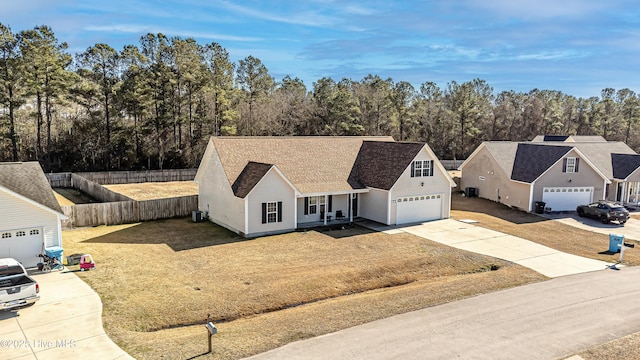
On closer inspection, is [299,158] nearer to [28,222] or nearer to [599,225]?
[28,222]

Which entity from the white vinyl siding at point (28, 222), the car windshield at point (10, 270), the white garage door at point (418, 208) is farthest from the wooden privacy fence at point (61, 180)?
the white garage door at point (418, 208)

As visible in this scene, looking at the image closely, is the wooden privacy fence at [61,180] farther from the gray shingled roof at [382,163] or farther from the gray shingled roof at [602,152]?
the gray shingled roof at [602,152]

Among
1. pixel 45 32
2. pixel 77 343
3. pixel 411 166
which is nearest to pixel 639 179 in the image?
pixel 411 166

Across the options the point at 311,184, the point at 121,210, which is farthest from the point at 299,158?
the point at 121,210

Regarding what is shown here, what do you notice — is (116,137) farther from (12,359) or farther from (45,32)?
(12,359)

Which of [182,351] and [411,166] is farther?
[411,166]

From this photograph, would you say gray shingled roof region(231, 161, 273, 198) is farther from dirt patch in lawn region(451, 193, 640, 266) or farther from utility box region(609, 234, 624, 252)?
utility box region(609, 234, 624, 252)

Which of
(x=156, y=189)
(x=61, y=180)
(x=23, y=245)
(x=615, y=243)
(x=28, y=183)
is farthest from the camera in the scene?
(x=61, y=180)
